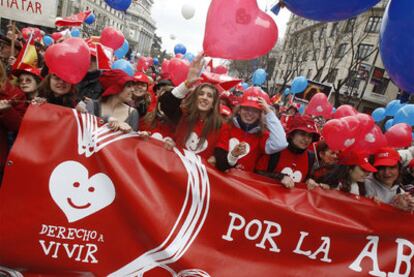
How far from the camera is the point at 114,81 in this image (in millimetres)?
3227

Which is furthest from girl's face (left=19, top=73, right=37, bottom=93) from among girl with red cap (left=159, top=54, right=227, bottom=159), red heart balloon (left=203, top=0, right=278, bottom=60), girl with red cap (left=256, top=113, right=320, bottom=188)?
girl with red cap (left=256, top=113, right=320, bottom=188)

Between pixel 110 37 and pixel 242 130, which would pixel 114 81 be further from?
pixel 110 37

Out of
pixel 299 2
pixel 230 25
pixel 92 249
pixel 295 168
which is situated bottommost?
pixel 92 249

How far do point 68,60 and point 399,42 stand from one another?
231cm

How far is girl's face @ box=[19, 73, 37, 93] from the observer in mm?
3122

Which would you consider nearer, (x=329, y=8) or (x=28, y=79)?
(x=329, y=8)

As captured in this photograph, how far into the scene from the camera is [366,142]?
2.99 m

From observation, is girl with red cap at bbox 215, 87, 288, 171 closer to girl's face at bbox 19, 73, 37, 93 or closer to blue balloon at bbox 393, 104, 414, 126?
girl's face at bbox 19, 73, 37, 93

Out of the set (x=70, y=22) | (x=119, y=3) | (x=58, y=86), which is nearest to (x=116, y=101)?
(x=58, y=86)

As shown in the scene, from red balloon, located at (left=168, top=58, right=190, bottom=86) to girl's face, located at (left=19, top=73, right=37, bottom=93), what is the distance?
7.22ft

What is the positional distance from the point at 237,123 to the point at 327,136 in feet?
2.60

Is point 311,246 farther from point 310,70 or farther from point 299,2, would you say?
point 310,70

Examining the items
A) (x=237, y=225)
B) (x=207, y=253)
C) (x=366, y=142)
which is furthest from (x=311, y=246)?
(x=366, y=142)

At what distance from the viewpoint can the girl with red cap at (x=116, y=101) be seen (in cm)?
310
